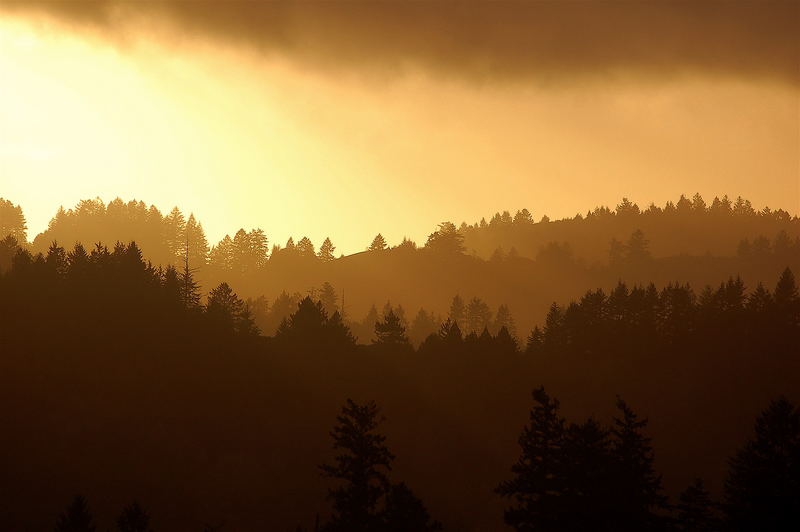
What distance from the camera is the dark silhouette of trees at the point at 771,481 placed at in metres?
31.7

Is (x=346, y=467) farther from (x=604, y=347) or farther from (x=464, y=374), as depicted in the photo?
(x=604, y=347)

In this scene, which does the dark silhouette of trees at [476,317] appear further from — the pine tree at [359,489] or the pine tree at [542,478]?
the pine tree at [542,478]

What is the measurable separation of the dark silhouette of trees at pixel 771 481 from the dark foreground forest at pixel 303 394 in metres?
22.9

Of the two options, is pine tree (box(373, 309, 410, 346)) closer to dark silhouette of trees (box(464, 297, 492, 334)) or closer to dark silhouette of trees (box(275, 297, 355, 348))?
dark silhouette of trees (box(275, 297, 355, 348))

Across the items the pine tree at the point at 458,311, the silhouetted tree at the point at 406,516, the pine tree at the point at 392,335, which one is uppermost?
the pine tree at the point at 458,311

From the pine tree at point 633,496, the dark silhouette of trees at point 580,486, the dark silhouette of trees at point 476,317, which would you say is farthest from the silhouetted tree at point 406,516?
the dark silhouette of trees at point 476,317

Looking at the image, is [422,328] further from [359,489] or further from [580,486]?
[580,486]

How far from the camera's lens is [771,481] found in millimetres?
32125

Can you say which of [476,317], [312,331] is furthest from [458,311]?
[312,331]

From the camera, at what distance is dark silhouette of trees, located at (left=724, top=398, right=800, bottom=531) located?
31703 millimetres

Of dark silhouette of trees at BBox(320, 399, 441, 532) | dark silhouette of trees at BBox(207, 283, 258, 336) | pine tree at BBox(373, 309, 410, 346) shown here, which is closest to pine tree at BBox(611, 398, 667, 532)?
dark silhouette of trees at BBox(320, 399, 441, 532)

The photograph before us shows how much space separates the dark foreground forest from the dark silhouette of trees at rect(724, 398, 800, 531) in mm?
22880

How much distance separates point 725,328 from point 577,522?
98457mm

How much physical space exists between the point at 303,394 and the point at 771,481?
70.4 meters
